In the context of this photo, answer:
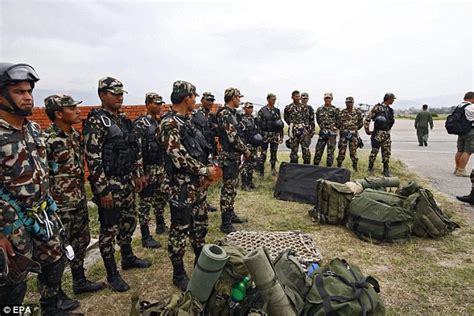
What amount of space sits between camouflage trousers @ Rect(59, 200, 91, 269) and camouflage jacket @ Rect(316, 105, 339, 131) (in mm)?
6318

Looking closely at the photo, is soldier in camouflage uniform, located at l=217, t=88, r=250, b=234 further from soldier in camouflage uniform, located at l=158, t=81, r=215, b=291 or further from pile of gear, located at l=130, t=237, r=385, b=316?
pile of gear, located at l=130, t=237, r=385, b=316

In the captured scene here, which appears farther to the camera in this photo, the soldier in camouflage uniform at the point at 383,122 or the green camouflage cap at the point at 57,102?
the soldier in camouflage uniform at the point at 383,122

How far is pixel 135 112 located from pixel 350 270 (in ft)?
20.0

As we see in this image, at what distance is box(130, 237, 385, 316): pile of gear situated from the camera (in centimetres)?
210

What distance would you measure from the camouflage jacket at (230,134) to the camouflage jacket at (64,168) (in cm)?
207

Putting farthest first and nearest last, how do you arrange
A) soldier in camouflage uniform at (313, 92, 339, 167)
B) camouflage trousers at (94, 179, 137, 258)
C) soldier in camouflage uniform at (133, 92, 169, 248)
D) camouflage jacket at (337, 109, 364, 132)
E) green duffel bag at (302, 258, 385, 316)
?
camouflage jacket at (337, 109, 364, 132) < soldier in camouflage uniform at (313, 92, 339, 167) < soldier in camouflage uniform at (133, 92, 169, 248) < camouflage trousers at (94, 179, 137, 258) < green duffel bag at (302, 258, 385, 316)

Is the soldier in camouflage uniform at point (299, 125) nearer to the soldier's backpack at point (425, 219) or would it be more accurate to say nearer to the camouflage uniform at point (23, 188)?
the soldier's backpack at point (425, 219)

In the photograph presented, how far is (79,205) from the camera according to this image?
2947mm

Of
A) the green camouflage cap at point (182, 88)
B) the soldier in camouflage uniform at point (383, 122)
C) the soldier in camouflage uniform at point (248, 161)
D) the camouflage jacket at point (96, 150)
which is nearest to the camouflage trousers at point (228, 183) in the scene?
the green camouflage cap at point (182, 88)

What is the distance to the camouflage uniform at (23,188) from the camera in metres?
1.98

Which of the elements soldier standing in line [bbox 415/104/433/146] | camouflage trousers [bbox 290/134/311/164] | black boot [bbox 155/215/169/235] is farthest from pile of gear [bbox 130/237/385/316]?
soldier standing in line [bbox 415/104/433/146]

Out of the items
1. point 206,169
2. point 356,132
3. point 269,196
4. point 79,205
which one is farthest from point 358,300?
point 356,132

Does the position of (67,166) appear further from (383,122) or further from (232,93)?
(383,122)

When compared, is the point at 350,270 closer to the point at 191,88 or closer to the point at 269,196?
the point at 191,88
